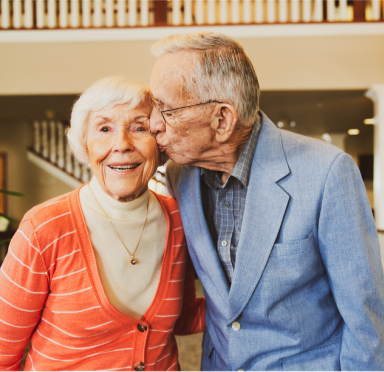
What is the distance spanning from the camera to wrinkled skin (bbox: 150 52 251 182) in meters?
1.07

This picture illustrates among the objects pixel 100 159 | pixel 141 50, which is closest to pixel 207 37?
pixel 100 159

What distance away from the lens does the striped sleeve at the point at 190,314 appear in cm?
139

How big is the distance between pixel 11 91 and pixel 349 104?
520cm

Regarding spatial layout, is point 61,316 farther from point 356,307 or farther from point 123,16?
point 123,16

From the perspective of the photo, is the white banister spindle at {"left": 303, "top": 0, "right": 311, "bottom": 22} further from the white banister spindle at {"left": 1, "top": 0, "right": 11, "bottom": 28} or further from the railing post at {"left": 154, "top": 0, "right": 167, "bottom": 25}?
the white banister spindle at {"left": 1, "top": 0, "right": 11, "bottom": 28}

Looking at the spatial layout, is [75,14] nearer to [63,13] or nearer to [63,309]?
[63,13]

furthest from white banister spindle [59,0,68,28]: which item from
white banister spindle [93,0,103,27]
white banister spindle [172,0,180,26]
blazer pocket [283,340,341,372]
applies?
blazer pocket [283,340,341,372]

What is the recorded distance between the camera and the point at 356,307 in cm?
96

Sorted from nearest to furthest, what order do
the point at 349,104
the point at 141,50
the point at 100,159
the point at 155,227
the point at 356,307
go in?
1. the point at 356,307
2. the point at 100,159
3. the point at 155,227
4. the point at 141,50
5. the point at 349,104

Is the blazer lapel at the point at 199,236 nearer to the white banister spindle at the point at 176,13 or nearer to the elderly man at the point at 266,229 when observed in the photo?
the elderly man at the point at 266,229

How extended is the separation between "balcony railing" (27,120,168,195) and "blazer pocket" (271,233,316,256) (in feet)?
22.9

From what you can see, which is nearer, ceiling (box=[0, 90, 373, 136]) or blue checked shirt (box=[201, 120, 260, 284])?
blue checked shirt (box=[201, 120, 260, 284])

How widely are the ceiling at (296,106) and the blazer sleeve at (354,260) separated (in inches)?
154

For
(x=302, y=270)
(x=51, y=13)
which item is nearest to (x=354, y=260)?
(x=302, y=270)
